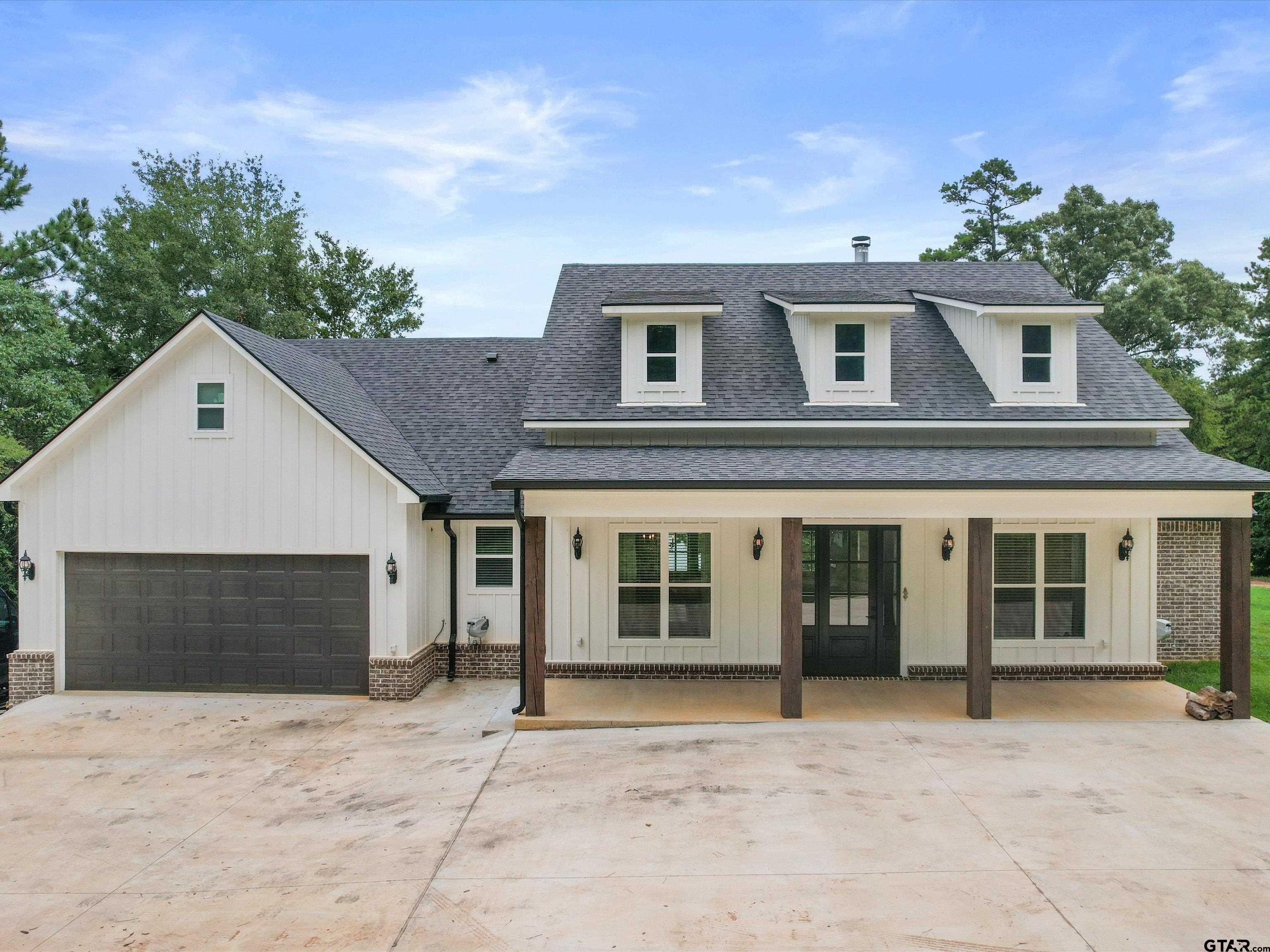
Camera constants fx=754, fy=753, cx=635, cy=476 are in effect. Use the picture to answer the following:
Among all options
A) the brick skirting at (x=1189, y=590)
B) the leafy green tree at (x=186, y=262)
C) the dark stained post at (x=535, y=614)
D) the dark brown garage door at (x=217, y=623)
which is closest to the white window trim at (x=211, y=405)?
the dark brown garage door at (x=217, y=623)

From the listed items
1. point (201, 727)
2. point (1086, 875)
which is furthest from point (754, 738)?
point (201, 727)

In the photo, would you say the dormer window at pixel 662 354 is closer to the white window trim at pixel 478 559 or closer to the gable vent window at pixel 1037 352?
the white window trim at pixel 478 559

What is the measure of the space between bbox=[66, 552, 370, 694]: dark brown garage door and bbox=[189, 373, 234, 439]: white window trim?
6.07 feet

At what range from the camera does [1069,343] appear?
38.7ft

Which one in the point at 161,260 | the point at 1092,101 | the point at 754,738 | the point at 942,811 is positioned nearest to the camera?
the point at 942,811

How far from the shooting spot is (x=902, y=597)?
37.0 feet

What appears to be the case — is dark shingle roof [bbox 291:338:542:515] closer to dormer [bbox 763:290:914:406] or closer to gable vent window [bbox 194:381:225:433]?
gable vent window [bbox 194:381:225:433]

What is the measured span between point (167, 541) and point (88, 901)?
673cm

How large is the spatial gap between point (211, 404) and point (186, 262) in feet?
79.6

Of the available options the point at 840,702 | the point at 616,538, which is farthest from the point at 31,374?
the point at 840,702

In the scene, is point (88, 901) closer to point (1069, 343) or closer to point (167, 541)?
point (167, 541)

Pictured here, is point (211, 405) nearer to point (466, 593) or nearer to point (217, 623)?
point (217, 623)

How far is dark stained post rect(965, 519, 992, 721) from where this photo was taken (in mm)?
9398

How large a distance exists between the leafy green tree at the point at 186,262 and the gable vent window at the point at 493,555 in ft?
60.8
